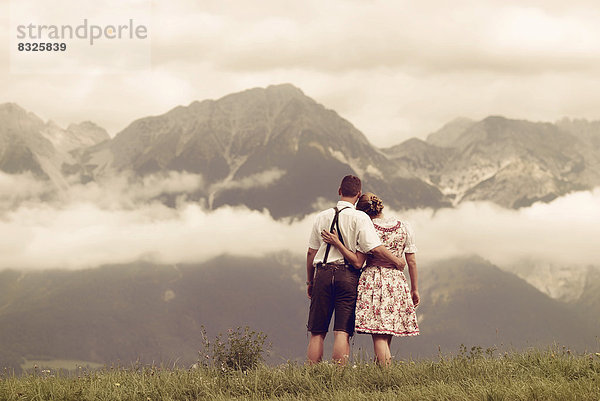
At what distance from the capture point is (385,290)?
10695 mm

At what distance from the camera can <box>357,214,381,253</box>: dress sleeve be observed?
1041cm

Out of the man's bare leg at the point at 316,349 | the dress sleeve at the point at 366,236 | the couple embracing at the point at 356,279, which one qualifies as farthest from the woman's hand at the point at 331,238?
the man's bare leg at the point at 316,349

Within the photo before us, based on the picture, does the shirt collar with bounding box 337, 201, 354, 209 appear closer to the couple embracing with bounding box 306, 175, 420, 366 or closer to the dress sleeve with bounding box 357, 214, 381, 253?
the couple embracing with bounding box 306, 175, 420, 366

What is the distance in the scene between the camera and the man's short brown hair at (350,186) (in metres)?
10.8

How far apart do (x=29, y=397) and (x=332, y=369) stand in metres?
3.93

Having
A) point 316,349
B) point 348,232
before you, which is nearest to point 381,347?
point 316,349

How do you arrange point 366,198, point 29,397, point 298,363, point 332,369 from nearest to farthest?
point 29,397
point 332,369
point 298,363
point 366,198

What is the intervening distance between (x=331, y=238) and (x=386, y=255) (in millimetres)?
901

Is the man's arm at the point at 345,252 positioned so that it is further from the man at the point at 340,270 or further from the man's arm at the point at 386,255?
the man's arm at the point at 386,255

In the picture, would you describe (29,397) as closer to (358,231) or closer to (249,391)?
(249,391)

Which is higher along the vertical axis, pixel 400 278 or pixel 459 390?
pixel 400 278

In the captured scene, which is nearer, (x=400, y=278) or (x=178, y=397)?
(x=178, y=397)

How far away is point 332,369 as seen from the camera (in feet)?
30.6

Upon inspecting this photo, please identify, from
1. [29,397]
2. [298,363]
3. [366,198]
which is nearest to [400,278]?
[366,198]
